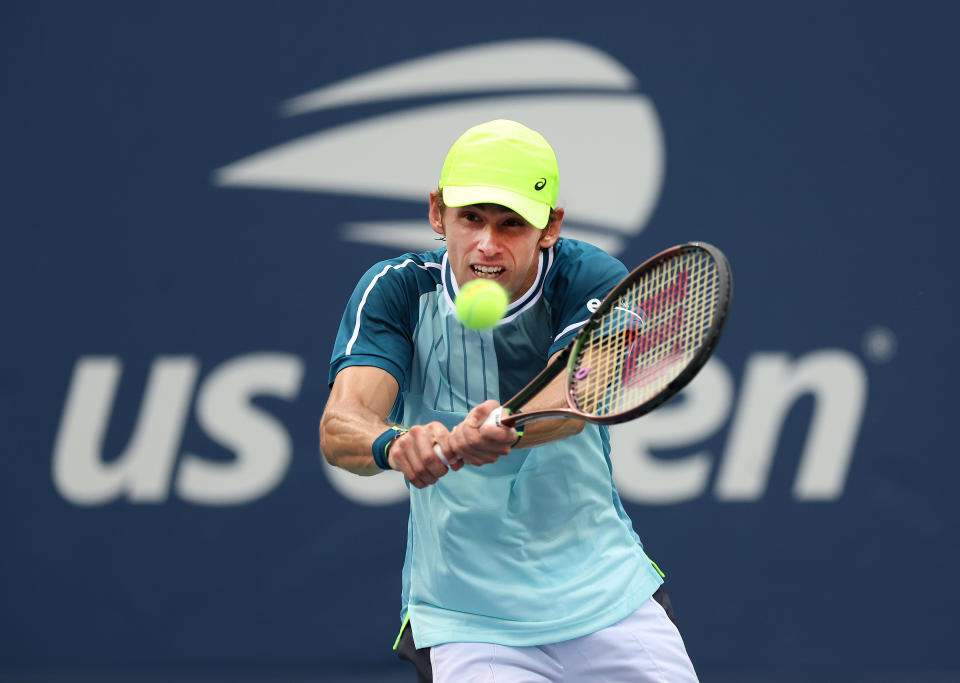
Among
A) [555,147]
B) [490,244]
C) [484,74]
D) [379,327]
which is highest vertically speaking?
[484,74]

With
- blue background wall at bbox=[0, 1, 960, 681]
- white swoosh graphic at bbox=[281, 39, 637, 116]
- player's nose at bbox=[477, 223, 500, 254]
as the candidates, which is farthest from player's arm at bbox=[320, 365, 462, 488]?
white swoosh graphic at bbox=[281, 39, 637, 116]

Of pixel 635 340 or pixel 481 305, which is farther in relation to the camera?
pixel 635 340

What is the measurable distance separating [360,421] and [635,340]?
0.60 meters

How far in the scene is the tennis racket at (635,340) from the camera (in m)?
2.25

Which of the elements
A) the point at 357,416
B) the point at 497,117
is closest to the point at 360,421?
the point at 357,416

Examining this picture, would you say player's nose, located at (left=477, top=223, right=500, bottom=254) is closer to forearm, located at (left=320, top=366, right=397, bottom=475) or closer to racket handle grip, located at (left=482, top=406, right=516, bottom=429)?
forearm, located at (left=320, top=366, right=397, bottom=475)

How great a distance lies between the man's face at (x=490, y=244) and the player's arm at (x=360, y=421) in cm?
29

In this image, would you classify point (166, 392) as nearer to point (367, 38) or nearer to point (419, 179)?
point (419, 179)

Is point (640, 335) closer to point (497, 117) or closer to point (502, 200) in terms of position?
point (502, 200)

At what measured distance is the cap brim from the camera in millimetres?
2375

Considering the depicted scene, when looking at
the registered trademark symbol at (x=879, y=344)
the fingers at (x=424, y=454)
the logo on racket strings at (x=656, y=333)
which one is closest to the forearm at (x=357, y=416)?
the fingers at (x=424, y=454)

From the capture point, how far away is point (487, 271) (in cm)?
243

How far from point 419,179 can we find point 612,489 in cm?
221

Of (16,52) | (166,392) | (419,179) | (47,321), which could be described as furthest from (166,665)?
(16,52)
